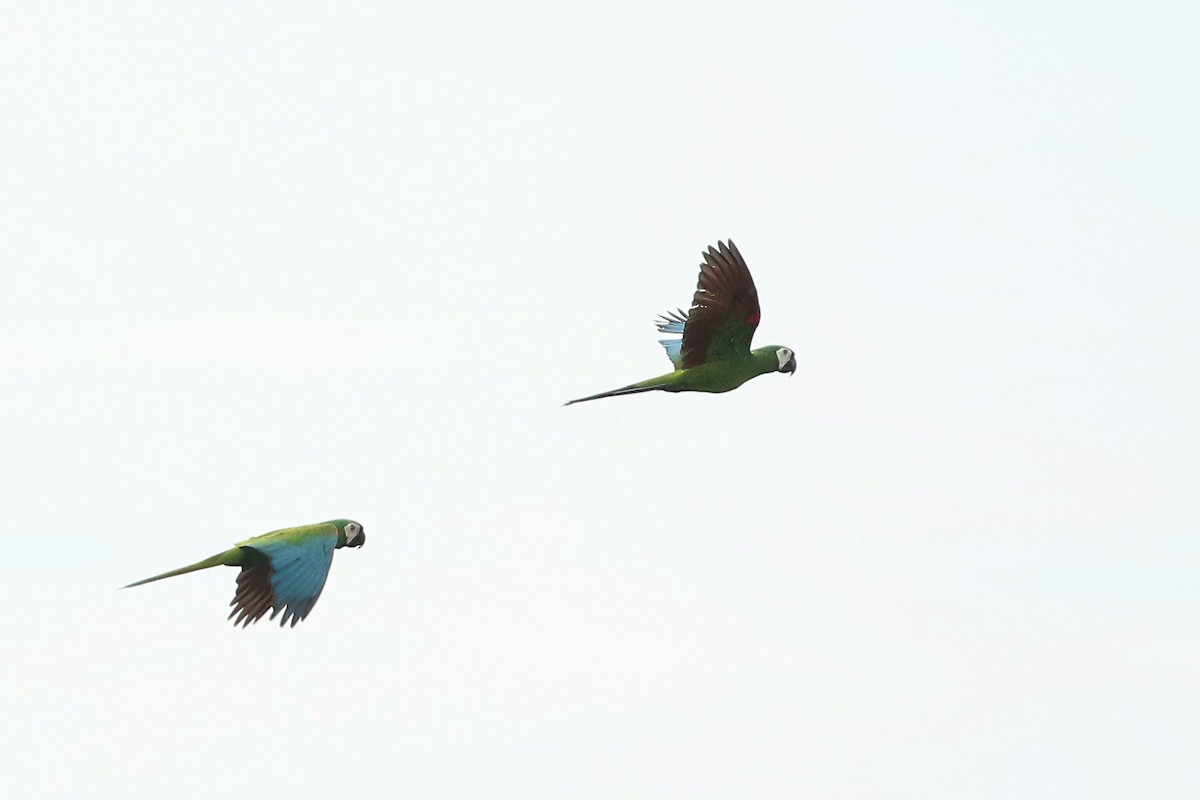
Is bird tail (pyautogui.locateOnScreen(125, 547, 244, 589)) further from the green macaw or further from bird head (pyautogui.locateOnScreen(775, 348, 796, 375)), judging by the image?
bird head (pyautogui.locateOnScreen(775, 348, 796, 375))

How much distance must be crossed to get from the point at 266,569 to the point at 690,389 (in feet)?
21.9

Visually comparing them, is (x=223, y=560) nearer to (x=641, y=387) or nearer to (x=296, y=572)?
(x=296, y=572)

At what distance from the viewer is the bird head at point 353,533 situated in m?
25.0

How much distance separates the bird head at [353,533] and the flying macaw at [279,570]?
1.36m

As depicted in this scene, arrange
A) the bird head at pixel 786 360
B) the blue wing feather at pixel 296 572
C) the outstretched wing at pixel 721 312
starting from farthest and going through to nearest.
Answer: the bird head at pixel 786 360 < the outstretched wing at pixel 721 312 < the blue wing feather at pixel 296 572

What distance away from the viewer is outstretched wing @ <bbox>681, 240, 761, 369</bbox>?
977 inches

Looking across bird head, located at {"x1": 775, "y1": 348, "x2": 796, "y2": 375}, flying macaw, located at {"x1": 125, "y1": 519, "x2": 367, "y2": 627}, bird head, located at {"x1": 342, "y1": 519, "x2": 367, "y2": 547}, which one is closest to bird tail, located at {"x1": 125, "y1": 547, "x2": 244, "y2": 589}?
flying macaw, located at {"x1": 125, "y1": 519, "x2": 367, "y2": 627}

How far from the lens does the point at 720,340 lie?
84.4 feet

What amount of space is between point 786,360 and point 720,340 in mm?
1558

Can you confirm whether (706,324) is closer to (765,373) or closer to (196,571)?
(765,373)

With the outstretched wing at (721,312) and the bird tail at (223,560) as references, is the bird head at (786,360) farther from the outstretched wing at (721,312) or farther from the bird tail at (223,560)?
the bird tail at (223,560)

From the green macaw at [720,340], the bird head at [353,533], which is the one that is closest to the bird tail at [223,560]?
the bird head at [353,533]

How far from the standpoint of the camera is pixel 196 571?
23109mm

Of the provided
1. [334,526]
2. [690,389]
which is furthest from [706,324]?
[334,526]
